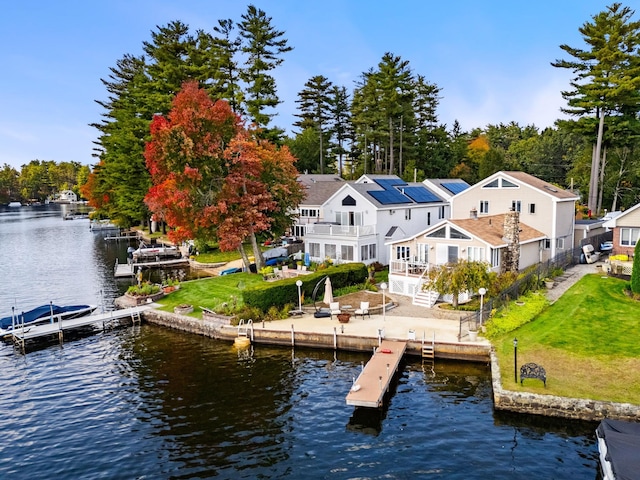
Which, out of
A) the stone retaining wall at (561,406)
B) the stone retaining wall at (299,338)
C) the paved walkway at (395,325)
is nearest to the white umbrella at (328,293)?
the paved walkway at (395,325)

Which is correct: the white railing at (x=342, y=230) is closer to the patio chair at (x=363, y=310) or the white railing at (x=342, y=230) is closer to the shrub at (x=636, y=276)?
the patio chair at (x=363, y=310)

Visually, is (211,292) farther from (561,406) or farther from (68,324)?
(561,406)

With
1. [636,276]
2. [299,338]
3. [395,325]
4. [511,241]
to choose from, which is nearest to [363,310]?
[395,325]

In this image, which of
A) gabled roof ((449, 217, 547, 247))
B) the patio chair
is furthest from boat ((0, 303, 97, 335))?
gabled roof ((449, 217, 547, 247))

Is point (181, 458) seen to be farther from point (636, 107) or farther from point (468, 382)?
point (636, 107)

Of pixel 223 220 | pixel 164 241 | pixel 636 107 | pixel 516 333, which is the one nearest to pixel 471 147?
pixel 636 107

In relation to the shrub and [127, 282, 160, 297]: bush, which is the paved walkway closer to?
the shrub

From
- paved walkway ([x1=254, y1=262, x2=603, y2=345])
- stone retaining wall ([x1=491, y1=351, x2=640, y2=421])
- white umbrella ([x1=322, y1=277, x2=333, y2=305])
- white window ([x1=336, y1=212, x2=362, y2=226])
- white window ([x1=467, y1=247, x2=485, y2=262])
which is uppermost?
white window ([x1=336, y1=212, x2=362, y2=226])
